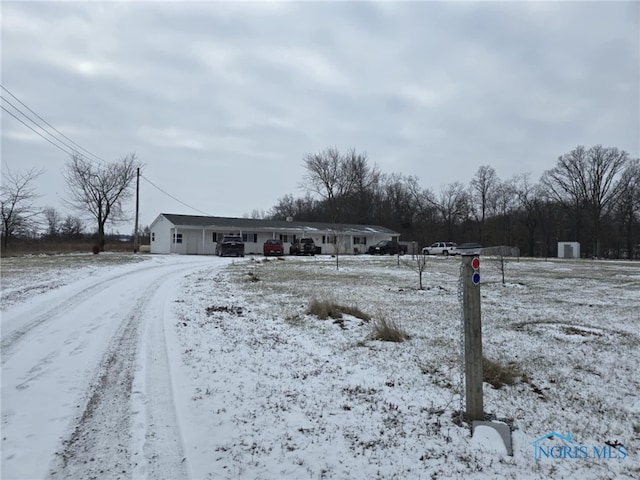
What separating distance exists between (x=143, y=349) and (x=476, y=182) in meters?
66.4

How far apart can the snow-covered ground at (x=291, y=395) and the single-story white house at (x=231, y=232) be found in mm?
25184

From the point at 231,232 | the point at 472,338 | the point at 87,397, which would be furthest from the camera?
the point at 231,232

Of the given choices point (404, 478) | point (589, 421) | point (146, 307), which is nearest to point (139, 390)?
point (404, 478)

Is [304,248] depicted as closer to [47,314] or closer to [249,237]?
[249,237]

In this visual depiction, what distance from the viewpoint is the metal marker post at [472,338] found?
11.6ft

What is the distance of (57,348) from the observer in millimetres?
5555

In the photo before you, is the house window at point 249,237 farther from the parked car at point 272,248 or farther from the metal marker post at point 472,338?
the metal marker post at point 472,338

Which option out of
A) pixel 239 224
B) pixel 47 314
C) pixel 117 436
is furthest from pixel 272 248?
pixel 117 436

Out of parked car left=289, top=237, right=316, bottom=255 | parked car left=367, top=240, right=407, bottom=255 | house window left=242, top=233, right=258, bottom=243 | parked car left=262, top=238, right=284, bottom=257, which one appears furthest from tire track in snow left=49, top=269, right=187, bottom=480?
parked car left=367, top=240, right=407, bottom=255

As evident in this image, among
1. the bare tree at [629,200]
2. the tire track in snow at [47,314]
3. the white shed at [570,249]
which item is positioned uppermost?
the bare tree at [629,200]

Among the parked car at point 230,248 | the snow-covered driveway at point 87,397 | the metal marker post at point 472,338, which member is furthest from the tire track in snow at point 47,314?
the parked car at point 230,248

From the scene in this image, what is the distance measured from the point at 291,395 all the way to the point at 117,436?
167cm

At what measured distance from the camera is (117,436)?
10.5 feet

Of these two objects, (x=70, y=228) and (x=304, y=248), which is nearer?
(x=304, y=248)
